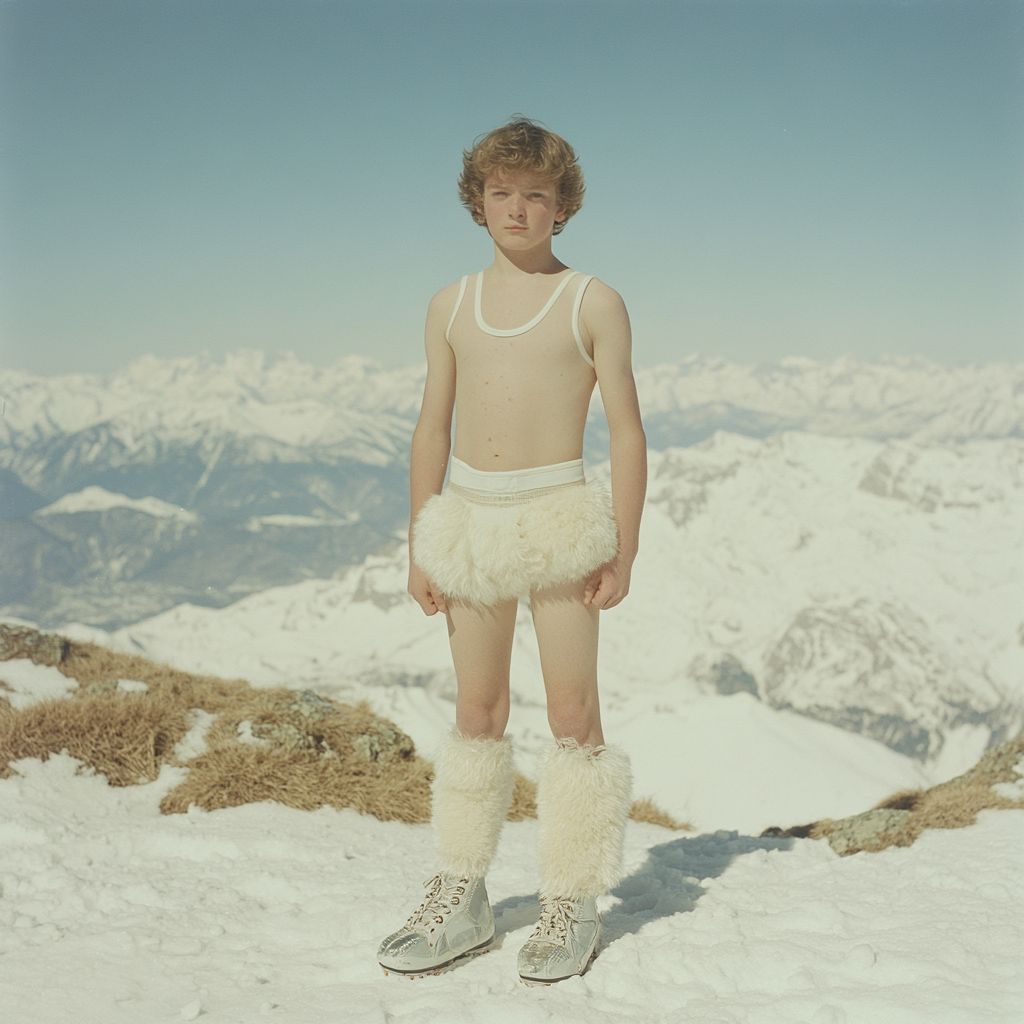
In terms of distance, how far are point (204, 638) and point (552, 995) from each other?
15221 cm

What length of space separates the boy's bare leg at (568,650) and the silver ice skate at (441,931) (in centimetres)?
75

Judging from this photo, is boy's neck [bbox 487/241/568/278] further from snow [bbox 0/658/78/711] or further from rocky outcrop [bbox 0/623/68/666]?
rocky outcrop [bbox 0/623/68/666]

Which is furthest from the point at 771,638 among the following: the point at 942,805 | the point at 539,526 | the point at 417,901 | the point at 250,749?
the point at 539,526

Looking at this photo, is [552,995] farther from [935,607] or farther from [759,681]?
[935,607]

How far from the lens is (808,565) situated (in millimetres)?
199125

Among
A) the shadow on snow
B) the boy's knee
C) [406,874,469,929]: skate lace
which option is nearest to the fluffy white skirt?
the boy's knee

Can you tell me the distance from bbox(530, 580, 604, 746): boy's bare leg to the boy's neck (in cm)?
115

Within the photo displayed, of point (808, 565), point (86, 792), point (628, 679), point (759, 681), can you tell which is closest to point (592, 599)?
point (86, 792)

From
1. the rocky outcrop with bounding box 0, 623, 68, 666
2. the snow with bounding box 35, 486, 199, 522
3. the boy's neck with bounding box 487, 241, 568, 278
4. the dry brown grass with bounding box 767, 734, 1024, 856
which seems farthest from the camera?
the snow with bounding box 35, 486, 199, 522

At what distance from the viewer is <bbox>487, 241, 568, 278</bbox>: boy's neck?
288 centimetres

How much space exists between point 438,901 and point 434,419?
1.79 metres

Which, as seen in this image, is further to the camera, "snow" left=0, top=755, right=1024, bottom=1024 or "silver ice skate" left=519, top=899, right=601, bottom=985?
"silver ice skate" left=519, top=899, right=601, bottom=985

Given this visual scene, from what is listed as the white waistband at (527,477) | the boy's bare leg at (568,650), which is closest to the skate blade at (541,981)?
the boy's bare leg at (568,650)

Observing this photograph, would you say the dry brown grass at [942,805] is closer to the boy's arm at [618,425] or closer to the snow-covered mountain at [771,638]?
the boy's arm at [618,425]
